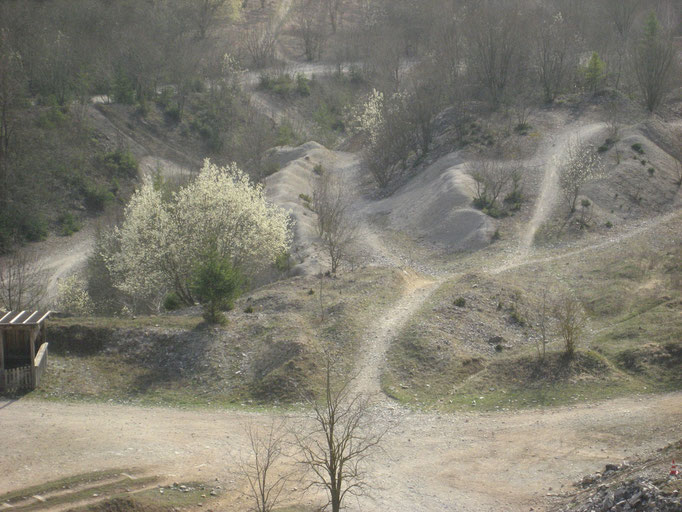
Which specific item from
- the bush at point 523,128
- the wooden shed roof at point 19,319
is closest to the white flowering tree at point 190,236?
the wooden shed roof at point 19,319

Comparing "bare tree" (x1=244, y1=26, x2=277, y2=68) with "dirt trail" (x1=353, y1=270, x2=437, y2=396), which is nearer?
"dirt trail" (x1=353, y1=270, x2=437, y2=396)

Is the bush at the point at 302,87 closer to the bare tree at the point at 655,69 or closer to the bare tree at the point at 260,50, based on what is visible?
the bare tree at the point at 260,50

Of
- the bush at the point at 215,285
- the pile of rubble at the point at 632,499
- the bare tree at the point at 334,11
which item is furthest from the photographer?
the bare tree at the point at 334,11

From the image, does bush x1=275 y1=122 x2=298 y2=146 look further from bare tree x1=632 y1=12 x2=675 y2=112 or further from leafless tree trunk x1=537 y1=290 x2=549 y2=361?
leafless tree trunk x1=537 y1=290 x2=549 y2=361

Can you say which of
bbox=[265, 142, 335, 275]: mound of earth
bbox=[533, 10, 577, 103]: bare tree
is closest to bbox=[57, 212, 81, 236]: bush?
bbox=[265, 142, 335, 275]: mound of earth

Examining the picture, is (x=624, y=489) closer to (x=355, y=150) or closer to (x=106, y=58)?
(x=355, y=150)

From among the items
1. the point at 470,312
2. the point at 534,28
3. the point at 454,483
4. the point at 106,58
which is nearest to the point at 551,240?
the point at 470,312
